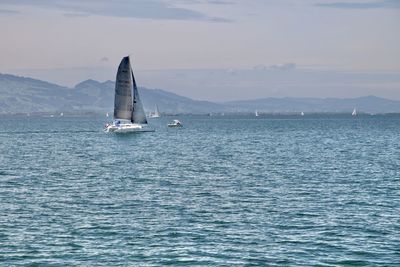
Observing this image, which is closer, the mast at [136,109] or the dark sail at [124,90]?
the dark sail at [124,90]

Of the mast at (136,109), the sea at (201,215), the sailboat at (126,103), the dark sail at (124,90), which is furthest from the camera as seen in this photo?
the mast at (136,109)

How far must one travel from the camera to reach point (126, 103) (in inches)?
7087

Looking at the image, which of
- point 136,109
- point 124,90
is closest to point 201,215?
point 124,90

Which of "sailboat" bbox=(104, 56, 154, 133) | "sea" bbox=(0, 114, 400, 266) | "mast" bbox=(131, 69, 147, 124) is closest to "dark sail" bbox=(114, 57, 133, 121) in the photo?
"sailboat" bbox=(104, 56, 154, 133)

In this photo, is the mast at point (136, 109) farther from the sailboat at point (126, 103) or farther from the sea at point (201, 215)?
the sea at point (201, 215)

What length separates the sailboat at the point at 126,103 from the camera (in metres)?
176

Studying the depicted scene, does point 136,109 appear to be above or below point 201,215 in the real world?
above

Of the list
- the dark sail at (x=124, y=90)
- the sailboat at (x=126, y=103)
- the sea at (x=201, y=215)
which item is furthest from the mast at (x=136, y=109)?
the sea at (x=201, y=215)

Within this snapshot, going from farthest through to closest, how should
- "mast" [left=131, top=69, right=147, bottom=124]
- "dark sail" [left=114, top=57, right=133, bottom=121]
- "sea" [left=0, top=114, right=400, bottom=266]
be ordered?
→ "mast" [left=131, top=69, right=147, bottom=124] < "dark sail" [left=114, top=57, right=133, bottom=121] < "sea" [left=0, top=114, right=400, bottom=266]

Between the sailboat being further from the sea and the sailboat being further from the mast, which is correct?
the sea

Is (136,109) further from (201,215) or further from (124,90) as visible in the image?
(201,215)

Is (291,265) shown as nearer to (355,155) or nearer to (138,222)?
(138,222)

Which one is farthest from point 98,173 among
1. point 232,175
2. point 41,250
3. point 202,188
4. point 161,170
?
point 41,250

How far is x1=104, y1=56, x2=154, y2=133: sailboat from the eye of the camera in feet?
578
